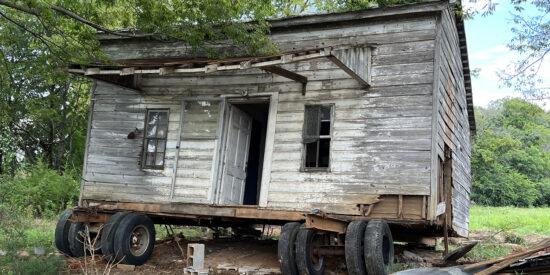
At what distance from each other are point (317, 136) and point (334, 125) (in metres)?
0.38

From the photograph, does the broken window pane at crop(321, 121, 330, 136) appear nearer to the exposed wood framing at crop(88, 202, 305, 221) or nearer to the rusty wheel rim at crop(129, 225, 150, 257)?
the exposed wood framing at crop(88, 202, 305, 221)

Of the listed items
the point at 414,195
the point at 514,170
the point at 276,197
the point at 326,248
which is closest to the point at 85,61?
the point at 276,197

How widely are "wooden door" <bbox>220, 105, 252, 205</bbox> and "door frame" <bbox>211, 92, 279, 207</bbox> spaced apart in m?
0.09

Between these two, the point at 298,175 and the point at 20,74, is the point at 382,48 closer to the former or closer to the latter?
the point at 298,175

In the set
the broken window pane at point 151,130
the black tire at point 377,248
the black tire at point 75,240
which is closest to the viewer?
the black tire at point 377,248

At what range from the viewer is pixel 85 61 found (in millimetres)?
9000

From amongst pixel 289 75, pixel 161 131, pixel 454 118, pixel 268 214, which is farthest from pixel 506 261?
pixel 161 131

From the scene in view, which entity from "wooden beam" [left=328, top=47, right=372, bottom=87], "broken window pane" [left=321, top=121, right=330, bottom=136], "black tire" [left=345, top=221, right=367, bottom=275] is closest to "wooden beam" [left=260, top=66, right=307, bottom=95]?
"broken window pane" [left=321, top=121, right=330, bottom=136]

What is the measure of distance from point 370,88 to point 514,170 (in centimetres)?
3463

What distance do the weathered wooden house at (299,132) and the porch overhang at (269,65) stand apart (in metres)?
0.03

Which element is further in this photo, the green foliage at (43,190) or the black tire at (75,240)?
the green foliage at (43,190)

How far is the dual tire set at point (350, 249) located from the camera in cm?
677

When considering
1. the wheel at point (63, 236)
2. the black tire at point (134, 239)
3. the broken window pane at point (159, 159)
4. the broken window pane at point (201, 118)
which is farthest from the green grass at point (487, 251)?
the wheel at point (63, 236)

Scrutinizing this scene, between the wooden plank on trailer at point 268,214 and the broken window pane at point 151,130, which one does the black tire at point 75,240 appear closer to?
the broken window pane at point 151,130
